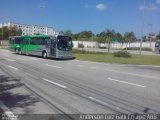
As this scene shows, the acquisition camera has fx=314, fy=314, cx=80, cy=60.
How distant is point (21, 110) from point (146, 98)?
4487 mm

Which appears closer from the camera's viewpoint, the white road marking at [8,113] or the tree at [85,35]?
the white road marking at [8,113]

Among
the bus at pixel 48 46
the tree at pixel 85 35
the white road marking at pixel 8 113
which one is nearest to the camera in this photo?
the white road marking at pixel 8 113

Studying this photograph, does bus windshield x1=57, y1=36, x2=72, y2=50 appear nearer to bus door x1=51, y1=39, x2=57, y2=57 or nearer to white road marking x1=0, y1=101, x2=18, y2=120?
bus door x1=51, y1=39, x2=57, y2=57

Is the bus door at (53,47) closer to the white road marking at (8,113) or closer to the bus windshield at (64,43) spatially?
the bus windshield at (64,43)

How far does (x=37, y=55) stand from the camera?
4122 centimetres

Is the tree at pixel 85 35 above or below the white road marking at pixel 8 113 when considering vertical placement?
above

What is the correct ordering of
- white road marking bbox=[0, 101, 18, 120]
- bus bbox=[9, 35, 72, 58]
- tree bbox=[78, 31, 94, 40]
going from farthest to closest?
tree bbox=[78, 31, 94, 40] → bus bbox=[9, 35, 72, 58] → white road marking bbox=[0, 101, 18, 120]

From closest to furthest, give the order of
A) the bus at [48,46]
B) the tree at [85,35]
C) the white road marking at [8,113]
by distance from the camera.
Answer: the white road marking at [8,113] < the bus at [48,46] < the tree at [85,35]

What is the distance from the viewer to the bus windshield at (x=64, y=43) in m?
36.3

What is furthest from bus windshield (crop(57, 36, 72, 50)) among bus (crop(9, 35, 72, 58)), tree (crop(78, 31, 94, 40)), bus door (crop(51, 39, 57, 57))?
tree (crop(78, 31, 94, 40))

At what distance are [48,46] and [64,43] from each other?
214 centimetres

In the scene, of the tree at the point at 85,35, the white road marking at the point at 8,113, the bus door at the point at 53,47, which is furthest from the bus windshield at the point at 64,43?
the tree at the point at 85,35

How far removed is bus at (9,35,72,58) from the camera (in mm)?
36188

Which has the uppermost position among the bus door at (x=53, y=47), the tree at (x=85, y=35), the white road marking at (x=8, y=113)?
the tree at (x=85, y=35)
